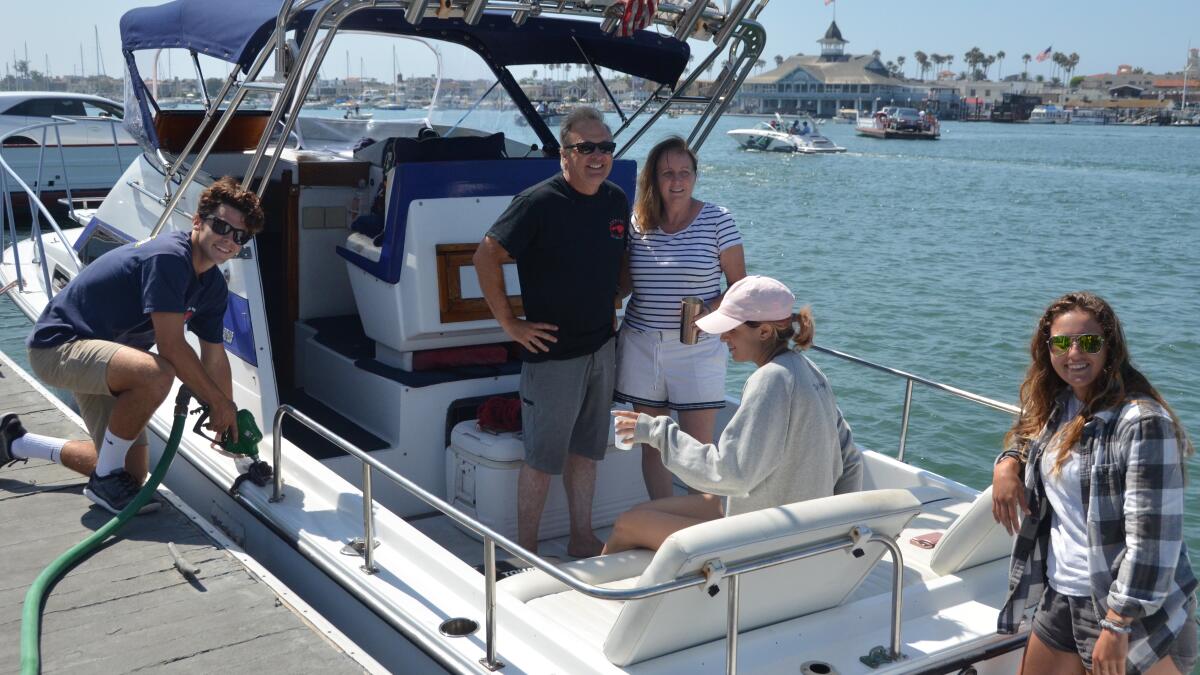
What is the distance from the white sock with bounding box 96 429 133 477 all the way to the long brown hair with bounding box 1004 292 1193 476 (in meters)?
3.40

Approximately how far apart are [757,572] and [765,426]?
0.40m

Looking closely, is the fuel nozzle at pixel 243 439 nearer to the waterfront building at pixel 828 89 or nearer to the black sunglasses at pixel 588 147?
the black sunglasses at pixel 588 147

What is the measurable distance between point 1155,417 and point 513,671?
1.78 meters

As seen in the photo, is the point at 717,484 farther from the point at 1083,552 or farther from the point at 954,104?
the point at 954,104

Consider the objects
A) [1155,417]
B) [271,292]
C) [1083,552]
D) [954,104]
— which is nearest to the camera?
[1155,417]

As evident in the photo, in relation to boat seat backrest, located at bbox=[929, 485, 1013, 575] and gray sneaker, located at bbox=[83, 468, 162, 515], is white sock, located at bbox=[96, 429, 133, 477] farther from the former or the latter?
boat seat backrest, located at bbox=[929, 485, 1013, 575]

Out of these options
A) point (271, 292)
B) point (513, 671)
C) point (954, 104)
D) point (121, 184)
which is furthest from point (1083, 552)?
point (954, 104)

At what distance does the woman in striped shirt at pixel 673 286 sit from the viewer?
4.16 meters

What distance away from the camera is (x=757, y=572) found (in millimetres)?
3047

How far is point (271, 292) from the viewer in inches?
231

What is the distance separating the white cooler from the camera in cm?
447

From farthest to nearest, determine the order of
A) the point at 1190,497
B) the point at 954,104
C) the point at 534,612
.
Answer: the point at 954,104 < the point at 1190,497 < the point at 534,612

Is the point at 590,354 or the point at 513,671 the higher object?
the point at 590,354

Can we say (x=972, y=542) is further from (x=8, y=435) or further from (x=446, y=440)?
(x=8, y=435)
